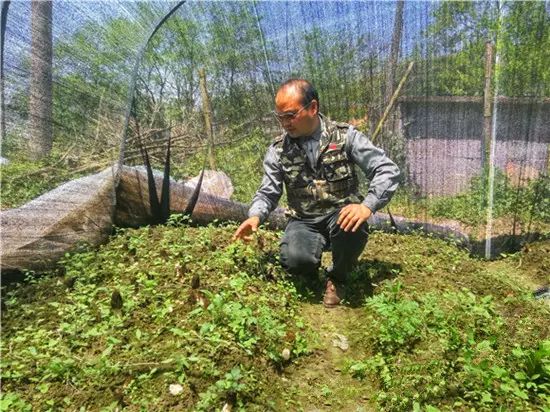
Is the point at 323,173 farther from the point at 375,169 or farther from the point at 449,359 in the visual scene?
the point at 449,359

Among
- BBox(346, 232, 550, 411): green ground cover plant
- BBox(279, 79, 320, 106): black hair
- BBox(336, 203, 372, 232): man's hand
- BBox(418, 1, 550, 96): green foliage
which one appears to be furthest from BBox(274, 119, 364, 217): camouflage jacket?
BBox(418, 1, 550, 96): green foliage

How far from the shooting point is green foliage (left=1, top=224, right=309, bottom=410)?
1.92m

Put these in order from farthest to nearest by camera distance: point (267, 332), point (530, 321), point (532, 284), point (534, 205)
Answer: point (534, 205) < point (532, 284) < point (530, 321) < point (267, 332)

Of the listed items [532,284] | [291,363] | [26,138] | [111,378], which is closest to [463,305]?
[291,363]

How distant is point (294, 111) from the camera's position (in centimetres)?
291

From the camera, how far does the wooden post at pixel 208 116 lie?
4.40 metres

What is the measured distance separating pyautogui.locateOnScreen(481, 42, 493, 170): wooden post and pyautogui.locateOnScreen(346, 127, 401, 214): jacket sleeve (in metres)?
1.95

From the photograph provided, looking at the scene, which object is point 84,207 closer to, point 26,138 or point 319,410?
point 26,138

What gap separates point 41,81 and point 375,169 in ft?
6.77

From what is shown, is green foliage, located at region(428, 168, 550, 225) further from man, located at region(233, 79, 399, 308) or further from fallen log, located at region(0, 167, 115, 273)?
fallen log, located at region(0, 167, 115, 273)

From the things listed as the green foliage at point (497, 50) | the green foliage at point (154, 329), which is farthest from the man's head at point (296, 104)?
the green foliage at point (497, 50)

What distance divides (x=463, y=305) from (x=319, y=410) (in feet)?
3.54

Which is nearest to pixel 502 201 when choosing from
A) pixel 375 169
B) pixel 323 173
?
pixel 375 169

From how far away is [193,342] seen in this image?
216 cm
